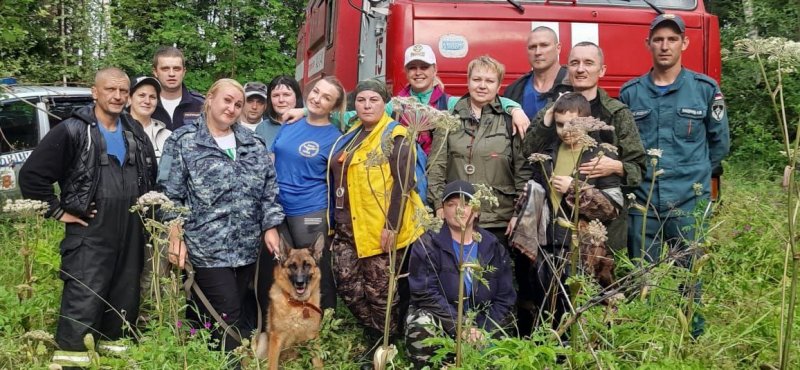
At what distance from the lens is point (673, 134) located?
14.2ft

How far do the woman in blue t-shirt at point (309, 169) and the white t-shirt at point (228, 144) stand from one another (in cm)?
43

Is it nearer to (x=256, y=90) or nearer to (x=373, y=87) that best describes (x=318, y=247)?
(x=373, y=87)

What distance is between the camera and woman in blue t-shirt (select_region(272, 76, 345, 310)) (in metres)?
4.52

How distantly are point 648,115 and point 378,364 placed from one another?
2.70 m

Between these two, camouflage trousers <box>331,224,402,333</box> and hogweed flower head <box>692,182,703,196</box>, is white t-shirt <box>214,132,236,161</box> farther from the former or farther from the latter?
hogweed flower head <box>692,182,703,196</box>

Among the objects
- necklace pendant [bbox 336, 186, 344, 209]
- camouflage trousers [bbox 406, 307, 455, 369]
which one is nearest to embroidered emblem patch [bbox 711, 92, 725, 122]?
camouflage trousers [bbox 406, 307, 455, 369]

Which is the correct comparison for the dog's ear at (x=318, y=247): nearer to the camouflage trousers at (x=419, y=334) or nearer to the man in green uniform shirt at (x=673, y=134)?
the camouflage trousers at (x=419, y=334)

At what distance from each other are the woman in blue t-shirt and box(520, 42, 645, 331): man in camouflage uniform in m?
1.23

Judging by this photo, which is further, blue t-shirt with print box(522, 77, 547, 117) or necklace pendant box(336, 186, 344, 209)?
blue t-shirt with print box(522, 77, 547, 117)

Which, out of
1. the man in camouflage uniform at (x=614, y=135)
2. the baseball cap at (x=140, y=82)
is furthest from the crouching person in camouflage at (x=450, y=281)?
the baseball cap at (x=140, y=82)

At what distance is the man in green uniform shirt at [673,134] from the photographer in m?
4.29

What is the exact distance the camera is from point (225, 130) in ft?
13.8

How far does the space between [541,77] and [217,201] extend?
2221 mm

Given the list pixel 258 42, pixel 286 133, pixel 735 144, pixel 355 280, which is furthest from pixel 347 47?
pixel 258 42
